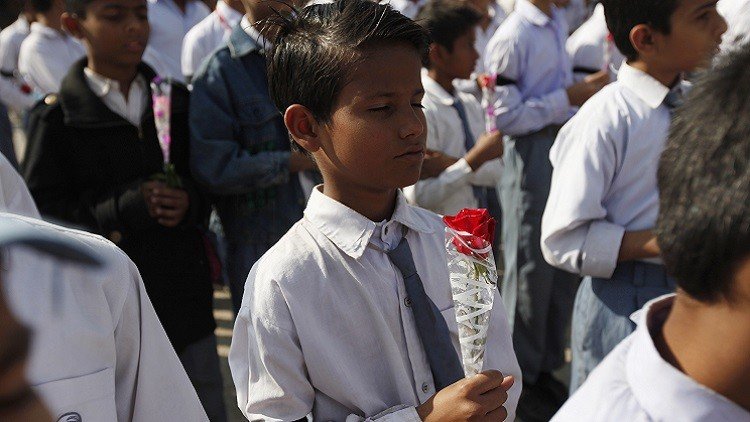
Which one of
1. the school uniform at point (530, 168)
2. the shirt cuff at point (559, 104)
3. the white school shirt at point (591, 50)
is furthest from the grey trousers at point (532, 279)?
the white school shirt at point (591, 50)

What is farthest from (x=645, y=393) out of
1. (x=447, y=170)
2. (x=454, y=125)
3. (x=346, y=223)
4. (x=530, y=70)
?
(x=530, y=70)

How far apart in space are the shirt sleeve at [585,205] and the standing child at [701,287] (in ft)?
5.64

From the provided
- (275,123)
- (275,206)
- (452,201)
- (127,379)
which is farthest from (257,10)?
(127,379)

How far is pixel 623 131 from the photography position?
309 centimetres

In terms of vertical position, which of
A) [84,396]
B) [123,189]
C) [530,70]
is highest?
[84,396]

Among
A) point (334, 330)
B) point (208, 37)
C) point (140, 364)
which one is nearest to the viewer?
point (140, 364)

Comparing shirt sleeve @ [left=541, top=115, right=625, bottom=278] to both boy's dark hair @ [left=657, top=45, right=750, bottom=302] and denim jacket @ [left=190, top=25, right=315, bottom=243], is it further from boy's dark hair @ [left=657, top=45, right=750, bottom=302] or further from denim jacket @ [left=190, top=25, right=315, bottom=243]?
boy's dark hair @ [left=657, top=45, right=750, bottom=302]

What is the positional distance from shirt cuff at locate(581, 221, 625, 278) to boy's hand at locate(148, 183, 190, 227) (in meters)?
1.43

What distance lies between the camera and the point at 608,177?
308cm

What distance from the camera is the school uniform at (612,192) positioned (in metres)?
3.06

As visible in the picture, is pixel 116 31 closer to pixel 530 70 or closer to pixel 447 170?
pixel 447 170

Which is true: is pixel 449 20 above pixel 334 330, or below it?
below

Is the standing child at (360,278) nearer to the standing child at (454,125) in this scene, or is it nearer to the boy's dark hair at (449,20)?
the standing child at (454,125)

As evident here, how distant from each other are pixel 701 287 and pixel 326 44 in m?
1.30
